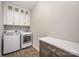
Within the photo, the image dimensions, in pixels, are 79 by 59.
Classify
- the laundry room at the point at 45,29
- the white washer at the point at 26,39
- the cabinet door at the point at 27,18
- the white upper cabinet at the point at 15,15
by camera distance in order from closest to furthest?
the laundry room at the point at 45,29
the white upper cabinet at the point at 15,15
the white washer at the point at 26,39
the cabinet door at the point at 27,18

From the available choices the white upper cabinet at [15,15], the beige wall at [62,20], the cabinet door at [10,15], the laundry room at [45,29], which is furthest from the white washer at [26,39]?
the beige wall at [62,20]

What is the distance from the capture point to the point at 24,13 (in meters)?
3.75

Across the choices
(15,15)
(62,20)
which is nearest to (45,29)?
(62,20)

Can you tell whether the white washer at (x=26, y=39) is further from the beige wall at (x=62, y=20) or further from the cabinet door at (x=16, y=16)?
the beige wall at (x=62, y=20)

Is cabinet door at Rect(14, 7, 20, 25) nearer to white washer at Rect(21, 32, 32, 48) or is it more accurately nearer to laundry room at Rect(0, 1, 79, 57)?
laundry room at Rect(0, 1, 79, 57)

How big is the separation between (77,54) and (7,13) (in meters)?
3.12

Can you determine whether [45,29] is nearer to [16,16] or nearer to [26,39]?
[26,39]

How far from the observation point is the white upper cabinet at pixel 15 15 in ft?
9.75

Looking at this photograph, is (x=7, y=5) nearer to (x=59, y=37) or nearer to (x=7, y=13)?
(x=7, y=13)

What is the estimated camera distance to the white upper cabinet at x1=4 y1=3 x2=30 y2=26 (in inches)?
117

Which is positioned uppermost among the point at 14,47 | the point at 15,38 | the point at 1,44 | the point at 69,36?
the point at 69,36

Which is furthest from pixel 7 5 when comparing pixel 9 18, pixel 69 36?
pixel 69 36

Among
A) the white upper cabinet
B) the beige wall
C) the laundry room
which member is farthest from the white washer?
the beige wall

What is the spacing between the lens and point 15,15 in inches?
131
